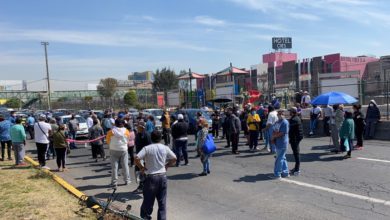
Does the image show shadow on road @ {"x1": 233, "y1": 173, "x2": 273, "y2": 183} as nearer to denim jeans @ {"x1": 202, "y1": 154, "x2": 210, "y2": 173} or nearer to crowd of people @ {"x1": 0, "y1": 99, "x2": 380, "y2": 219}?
crowd of people @ {"x1": 0, "y1": 99, "x2": 380, "y2": 219}

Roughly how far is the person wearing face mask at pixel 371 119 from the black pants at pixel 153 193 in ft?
44.9

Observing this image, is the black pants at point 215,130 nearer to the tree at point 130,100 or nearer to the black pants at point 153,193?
the black pants at point 153,193

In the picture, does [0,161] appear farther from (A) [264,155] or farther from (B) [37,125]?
(A) [264,155]

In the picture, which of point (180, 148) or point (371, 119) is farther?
point (371, 119)

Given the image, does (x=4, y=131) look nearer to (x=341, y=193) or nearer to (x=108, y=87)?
(x=341, y=193)

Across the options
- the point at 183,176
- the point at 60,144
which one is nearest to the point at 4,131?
the point at 60,144

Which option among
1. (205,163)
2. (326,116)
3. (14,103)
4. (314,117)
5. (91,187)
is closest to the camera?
(91,187)

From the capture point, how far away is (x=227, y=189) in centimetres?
984

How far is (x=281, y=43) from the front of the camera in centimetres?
8531

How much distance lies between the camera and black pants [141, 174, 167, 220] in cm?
661

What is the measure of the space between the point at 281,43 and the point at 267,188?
78808mm

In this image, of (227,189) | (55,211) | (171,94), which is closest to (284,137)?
(227,189)

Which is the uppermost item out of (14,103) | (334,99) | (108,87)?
(108,87)

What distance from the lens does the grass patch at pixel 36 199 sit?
7953mm
